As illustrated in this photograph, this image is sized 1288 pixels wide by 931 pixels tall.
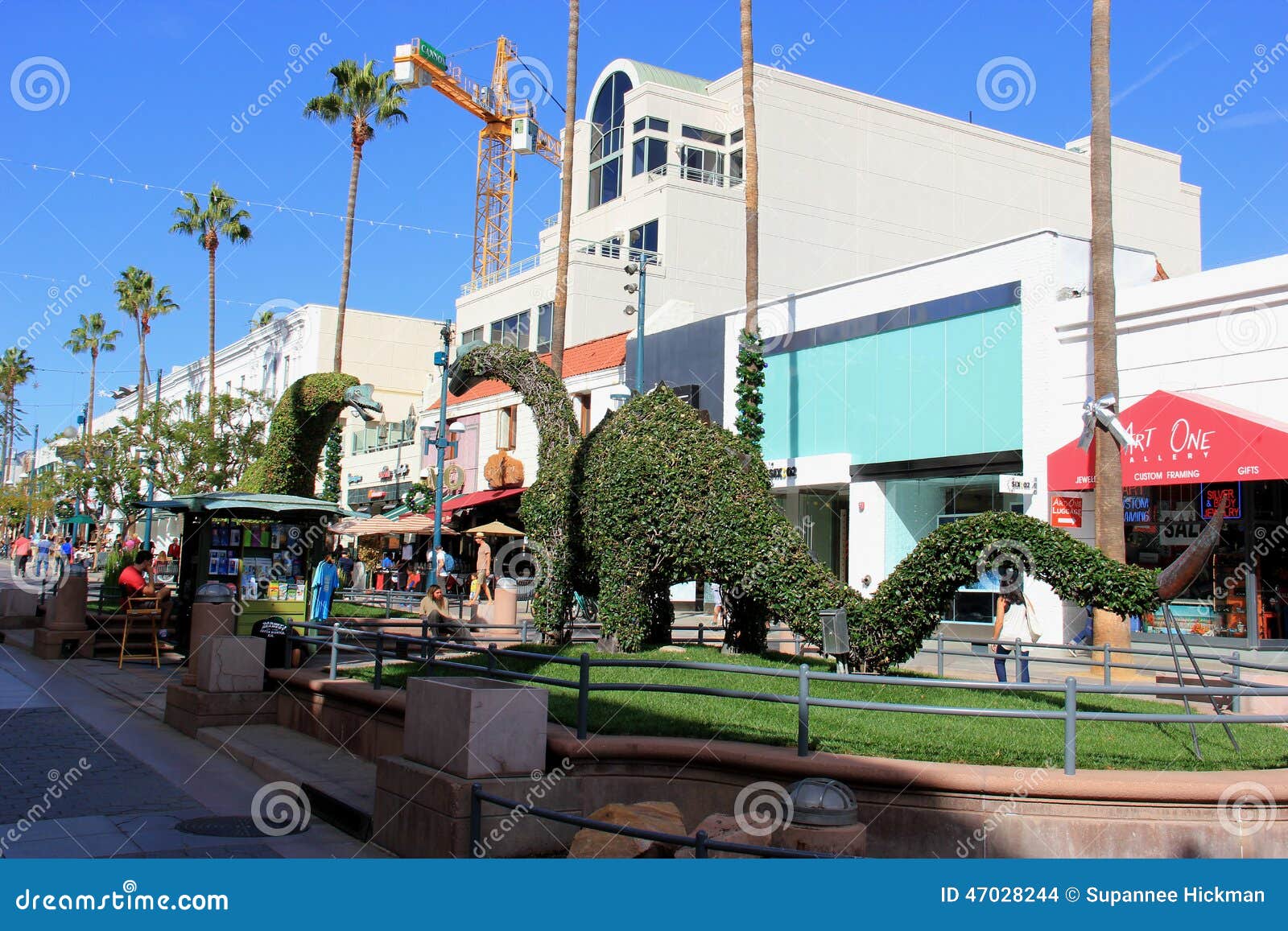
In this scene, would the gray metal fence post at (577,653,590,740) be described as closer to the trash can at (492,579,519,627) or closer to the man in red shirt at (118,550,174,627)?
the man in red shirt at (118,550,174,627)

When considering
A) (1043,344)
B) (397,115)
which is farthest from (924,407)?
(397,115)

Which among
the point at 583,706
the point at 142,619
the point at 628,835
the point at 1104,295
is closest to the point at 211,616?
the point at 583,706

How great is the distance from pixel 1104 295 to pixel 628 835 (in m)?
14.5

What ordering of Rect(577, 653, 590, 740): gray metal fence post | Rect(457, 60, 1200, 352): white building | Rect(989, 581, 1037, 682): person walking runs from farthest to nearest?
Rect(457, 60, 1200, 352): white building, Rect(989, 581, 1037, 682): person walking, Rect(577, 653, 590, 740): gray metal fence post

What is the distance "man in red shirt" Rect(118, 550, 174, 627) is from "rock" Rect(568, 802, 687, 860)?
38.8 feet

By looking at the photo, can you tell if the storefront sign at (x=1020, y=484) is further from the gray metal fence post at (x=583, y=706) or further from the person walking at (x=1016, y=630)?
the gray metal fence post at (x=583, y=706)

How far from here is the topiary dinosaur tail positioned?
41.9ft

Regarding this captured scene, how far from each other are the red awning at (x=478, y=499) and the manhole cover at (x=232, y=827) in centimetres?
2523

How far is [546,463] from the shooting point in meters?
13.4

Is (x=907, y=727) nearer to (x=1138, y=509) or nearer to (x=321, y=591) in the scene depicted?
(x=321, y=591)

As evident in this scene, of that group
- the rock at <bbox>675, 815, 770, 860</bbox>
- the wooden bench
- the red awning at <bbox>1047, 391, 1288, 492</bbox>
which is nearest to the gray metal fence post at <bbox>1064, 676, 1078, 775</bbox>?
the rock at <bbox>675, 815, 770, 860</bbox>

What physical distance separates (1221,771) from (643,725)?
428 cm

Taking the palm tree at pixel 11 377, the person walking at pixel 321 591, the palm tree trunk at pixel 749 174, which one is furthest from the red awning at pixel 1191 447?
the palm tree at pixel 11 377

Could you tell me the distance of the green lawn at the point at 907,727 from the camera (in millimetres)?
8117
